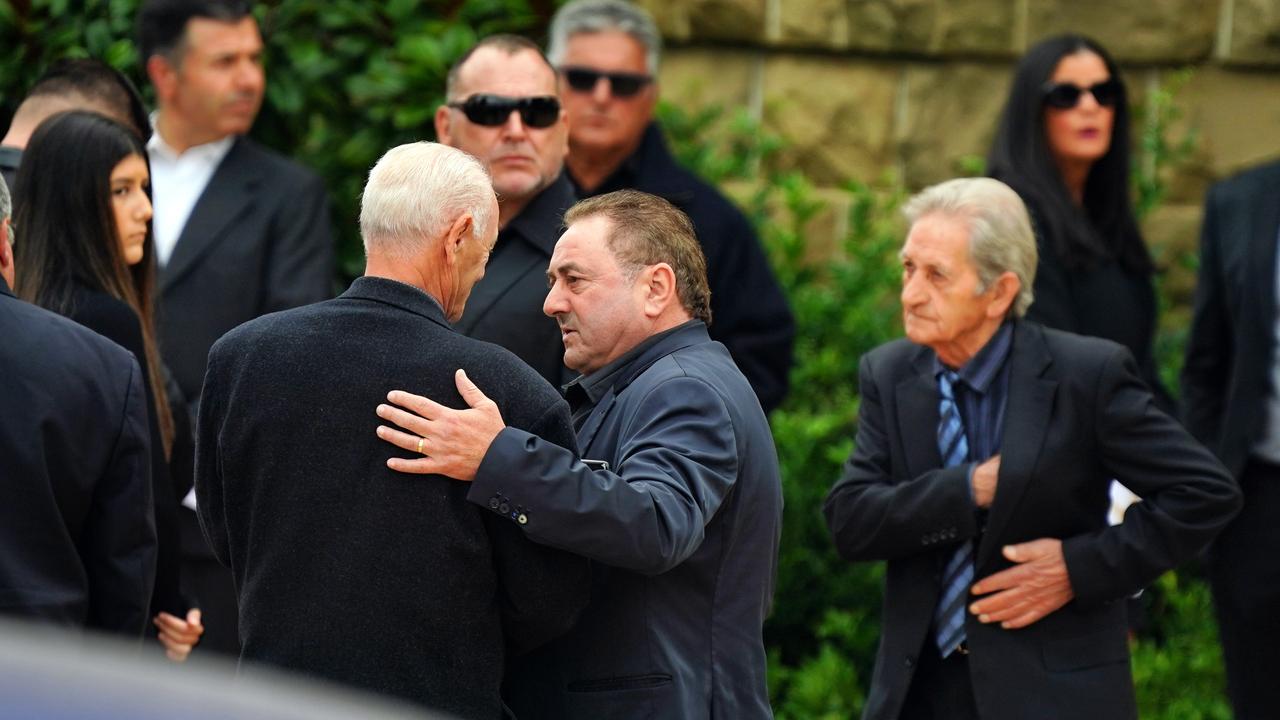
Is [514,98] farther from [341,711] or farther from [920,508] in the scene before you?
[341,711]

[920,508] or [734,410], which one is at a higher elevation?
[734,410]

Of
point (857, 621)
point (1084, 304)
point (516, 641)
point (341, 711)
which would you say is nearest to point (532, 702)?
point (516, 641)

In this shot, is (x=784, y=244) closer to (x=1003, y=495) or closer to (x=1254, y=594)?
(x=1254, y=594)

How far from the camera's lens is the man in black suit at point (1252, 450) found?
538cm

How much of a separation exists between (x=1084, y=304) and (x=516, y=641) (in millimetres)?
2457

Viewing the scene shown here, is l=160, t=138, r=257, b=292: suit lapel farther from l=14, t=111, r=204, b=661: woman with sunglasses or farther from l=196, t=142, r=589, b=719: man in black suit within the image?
l=196, t=142, r=589, b=719: man in black suit

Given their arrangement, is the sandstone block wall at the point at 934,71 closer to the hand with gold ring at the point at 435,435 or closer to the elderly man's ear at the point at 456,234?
the elderly man's ear at the point at 456,234

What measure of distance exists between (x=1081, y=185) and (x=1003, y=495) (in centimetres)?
175

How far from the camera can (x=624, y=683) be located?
3.43 m

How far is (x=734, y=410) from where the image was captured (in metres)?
3.57

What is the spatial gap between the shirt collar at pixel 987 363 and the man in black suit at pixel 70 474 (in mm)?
1841

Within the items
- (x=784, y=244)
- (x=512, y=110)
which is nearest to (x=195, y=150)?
(x=512, y=110)

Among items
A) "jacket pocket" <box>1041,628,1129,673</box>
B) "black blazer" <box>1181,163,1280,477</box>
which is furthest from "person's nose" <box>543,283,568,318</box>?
"black blazer" <box>1181,163,1280,477</box>

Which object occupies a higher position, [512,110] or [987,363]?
[512,110]
